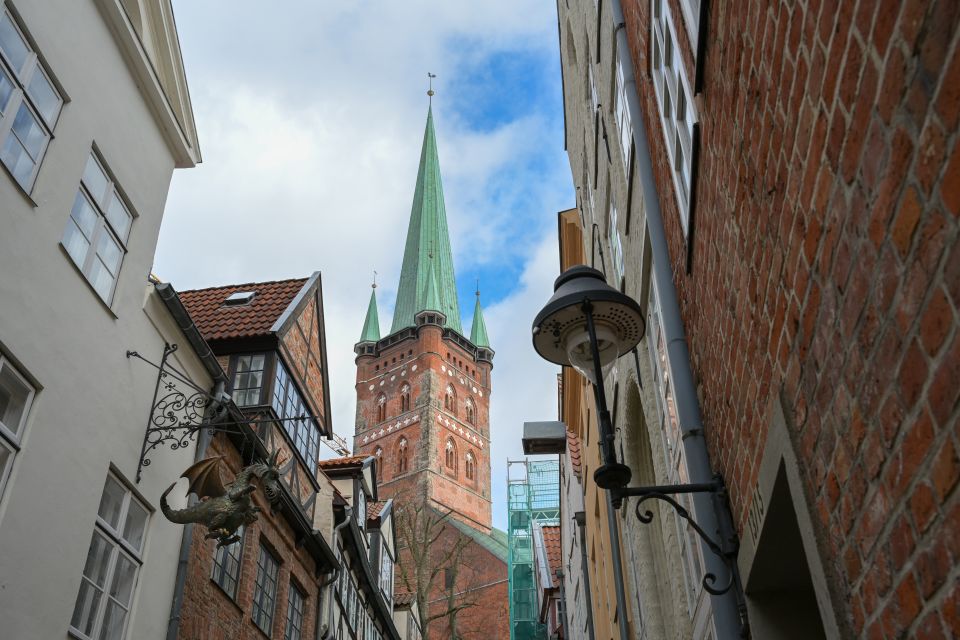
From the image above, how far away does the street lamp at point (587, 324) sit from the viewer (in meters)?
4.25

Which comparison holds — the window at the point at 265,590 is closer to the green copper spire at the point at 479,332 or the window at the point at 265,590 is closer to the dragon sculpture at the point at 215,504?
the dragon sculpture at the point at 215,504

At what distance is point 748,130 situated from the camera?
295 centimetres

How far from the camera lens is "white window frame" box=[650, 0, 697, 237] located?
421 centimetres

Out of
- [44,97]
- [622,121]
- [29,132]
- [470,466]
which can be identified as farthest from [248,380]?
[470,466]

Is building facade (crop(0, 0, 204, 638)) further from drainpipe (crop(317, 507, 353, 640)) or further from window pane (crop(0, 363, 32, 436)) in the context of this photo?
drainpipe (crop(317, 507, 353, 640))

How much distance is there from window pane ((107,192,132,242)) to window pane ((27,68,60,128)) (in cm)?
125

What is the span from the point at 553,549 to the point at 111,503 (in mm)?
23685

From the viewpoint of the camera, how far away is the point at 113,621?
8055 millimetres

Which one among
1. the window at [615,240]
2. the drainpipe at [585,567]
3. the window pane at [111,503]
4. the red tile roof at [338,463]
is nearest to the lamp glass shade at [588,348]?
the window at [615,240]

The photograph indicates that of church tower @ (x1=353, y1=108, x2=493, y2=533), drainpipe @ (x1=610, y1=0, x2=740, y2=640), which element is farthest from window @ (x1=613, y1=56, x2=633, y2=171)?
church tower @ (x1=353, y1=108, x2=493, y2=533)

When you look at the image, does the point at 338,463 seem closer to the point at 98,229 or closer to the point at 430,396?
the point at 98,229

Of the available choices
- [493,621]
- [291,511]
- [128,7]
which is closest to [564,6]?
[128,7]

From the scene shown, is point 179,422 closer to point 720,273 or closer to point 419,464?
point 720,273

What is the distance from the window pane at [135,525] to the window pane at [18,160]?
3.42 meters
